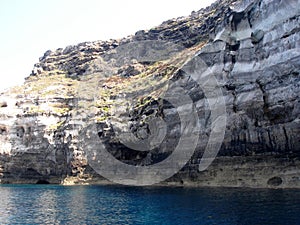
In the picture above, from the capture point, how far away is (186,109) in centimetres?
7406

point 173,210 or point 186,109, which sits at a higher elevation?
point 186,109

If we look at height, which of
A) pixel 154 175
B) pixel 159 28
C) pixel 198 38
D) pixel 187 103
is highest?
pixel 159 28

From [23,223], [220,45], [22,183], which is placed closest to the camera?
[23,223]

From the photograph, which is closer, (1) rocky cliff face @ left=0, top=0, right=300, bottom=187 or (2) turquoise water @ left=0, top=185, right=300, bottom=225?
(2) turquoise water @ left=0, top=185, right=300, bottom=225

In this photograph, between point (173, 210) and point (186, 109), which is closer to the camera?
point (173, 210)

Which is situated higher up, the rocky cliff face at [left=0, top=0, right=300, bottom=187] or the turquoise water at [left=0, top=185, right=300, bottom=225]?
the rocky cliff face at [left=0, top=0, right=300, bottom=187]

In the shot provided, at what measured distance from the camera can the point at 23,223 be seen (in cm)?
3850

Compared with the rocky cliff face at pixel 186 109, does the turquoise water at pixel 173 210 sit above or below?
below

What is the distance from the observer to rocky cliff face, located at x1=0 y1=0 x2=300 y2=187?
2251 inches

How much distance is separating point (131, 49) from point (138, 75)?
34840mm

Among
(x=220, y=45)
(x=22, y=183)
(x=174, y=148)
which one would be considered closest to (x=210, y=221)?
(x=174, y=148)

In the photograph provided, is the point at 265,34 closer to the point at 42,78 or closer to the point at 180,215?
the point at 180,215

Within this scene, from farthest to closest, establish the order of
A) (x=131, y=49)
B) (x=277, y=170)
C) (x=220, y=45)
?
(x=131, y=49), (x=220, y=45), (x=277, y=170)

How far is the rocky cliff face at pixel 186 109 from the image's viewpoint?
5719 centimetres
